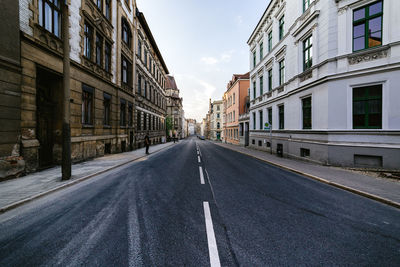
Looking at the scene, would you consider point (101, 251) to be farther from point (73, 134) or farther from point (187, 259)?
point (73, 134)

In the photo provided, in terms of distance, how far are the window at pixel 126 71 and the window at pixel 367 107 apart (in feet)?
60.1

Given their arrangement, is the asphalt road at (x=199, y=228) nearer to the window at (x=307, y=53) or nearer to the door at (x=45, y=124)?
the door at (x=45, y=124)

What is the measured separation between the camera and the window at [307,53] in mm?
10306

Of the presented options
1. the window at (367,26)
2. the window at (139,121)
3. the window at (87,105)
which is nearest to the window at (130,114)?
the window at (139,121)

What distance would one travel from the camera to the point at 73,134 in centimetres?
898

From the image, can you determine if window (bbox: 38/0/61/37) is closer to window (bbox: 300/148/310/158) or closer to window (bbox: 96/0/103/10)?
window (bbox: 96/0/103/10)

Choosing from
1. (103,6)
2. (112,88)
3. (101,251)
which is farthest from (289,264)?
(103,6)

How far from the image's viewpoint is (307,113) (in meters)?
10.7

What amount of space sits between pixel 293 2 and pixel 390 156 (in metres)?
12.6

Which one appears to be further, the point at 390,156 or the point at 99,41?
the point at 99,41

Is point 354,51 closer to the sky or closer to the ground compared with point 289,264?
closer to the sky

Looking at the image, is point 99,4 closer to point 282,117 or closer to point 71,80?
point 71,80

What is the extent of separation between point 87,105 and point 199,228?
38.8 feet

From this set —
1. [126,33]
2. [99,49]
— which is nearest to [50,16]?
[99,49]
